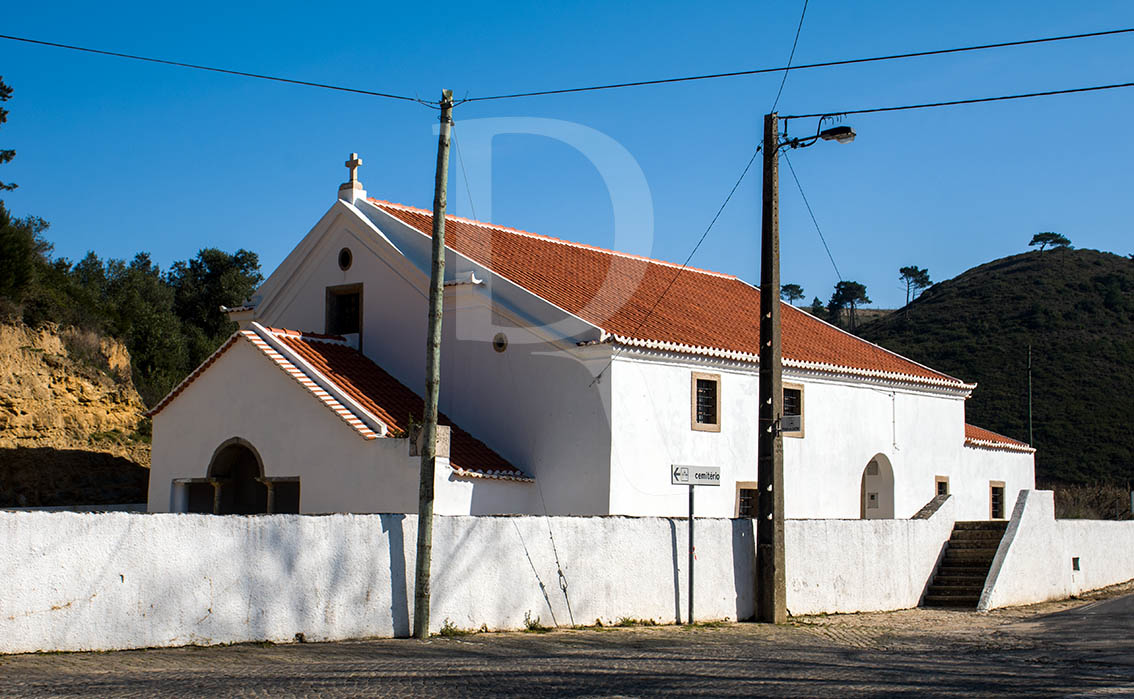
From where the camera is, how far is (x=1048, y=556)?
2481 centimetres

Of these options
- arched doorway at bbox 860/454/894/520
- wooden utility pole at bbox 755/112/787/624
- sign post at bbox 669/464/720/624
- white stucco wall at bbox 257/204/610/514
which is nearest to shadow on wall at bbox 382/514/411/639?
sign post at bbox 669/464/720/624

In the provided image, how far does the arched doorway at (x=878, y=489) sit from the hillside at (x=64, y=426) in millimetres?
18567

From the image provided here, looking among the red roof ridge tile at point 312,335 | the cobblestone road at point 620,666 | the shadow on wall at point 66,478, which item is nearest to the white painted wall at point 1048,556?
the cobblestone road at point 620,666

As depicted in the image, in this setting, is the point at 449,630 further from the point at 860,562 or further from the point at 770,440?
the point at 860,562

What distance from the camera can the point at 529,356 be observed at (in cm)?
2259

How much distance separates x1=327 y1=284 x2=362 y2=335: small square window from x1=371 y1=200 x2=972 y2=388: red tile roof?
209 centimetres

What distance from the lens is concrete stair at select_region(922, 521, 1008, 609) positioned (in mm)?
22703

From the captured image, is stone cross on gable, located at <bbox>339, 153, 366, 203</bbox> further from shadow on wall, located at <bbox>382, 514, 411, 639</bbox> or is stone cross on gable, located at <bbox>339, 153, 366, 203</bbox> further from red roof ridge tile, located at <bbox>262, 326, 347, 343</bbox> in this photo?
shadow on wall, located at <bbox>382, 514, 411, 639</bbox>

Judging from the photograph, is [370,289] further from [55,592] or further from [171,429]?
[55,592]

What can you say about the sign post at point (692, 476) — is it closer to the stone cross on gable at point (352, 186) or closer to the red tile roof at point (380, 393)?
the red tile roof at point (380, 393)

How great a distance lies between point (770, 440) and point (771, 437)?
0.05 metres

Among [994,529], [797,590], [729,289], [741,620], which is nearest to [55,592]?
[741,620]

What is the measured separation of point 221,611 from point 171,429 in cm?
1269

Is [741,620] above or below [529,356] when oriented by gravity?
below
